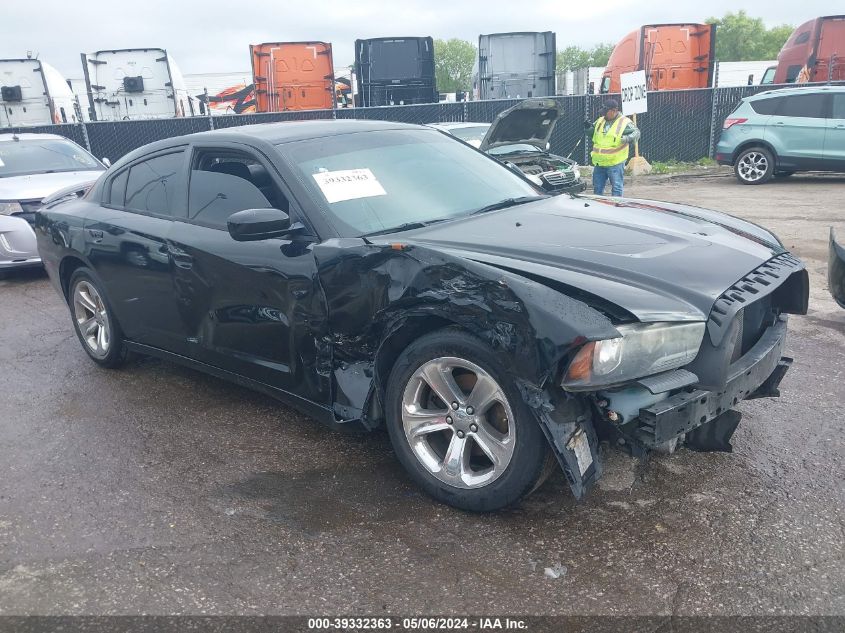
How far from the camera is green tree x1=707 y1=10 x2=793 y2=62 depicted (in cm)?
9312

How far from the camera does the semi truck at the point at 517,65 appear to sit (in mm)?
18984

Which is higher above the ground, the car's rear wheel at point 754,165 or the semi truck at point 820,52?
the semi truck at point 820,52

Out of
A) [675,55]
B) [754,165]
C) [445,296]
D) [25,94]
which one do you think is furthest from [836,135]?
[25,94]

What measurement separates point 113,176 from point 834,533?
4528 millimetres

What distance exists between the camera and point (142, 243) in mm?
4273

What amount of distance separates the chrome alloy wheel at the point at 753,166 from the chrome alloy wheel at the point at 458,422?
12767 millimetres

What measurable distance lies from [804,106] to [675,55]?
5.94 metres

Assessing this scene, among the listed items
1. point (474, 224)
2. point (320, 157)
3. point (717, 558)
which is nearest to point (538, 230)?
point (474, 224)

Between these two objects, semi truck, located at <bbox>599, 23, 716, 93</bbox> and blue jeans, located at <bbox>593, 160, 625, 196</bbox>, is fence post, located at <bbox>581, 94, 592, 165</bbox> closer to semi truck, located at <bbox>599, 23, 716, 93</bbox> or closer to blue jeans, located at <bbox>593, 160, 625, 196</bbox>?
semi truck, located at <bbox>599, 23, 716, 93</bbox>

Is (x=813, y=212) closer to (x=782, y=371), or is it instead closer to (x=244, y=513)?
(x=782, y=371)

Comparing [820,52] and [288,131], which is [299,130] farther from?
[820,52]

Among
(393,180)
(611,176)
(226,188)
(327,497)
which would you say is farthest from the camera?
(611,176)

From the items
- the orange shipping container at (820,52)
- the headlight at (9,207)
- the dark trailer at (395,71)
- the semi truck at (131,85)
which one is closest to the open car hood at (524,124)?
the headlight at (9,207)

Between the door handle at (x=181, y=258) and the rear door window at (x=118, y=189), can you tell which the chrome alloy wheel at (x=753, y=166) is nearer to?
the rear door window at (x=118, y=189)
